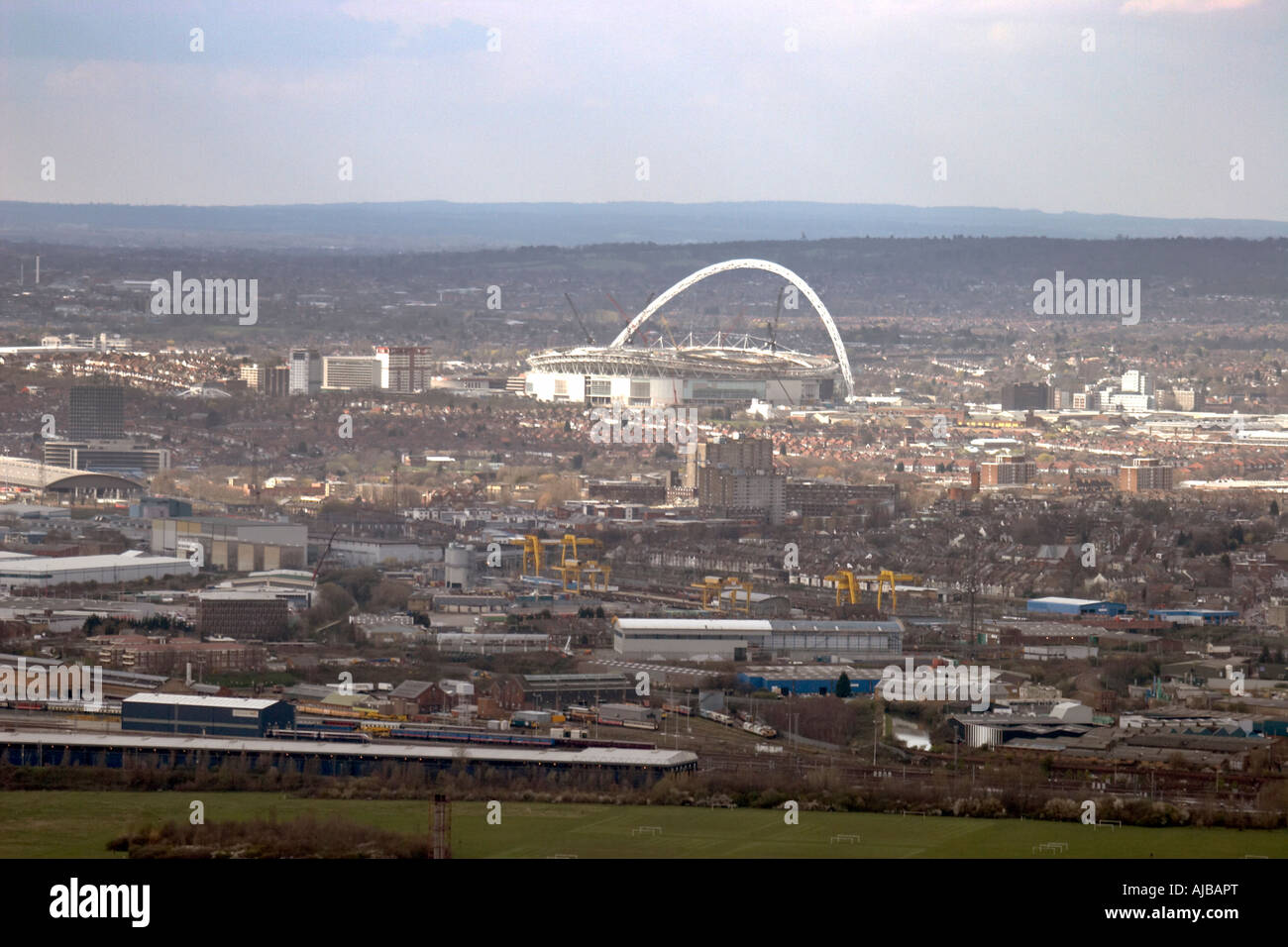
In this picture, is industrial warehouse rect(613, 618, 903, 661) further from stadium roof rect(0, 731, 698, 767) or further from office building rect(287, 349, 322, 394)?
office building rect(287, 349, 322, 394)

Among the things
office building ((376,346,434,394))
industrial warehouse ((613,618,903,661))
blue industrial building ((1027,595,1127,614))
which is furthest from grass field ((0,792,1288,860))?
office building ((376,346,434,394))

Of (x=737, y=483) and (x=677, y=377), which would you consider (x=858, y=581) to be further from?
(x=677, y=377)

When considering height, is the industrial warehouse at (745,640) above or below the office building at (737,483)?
below

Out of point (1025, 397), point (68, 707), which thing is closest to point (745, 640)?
point (68, 707)

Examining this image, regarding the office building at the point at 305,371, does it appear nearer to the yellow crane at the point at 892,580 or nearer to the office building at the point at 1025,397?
the office building at the point at 1025,397

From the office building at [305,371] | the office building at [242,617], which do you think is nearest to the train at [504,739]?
the office building at [242,617]
